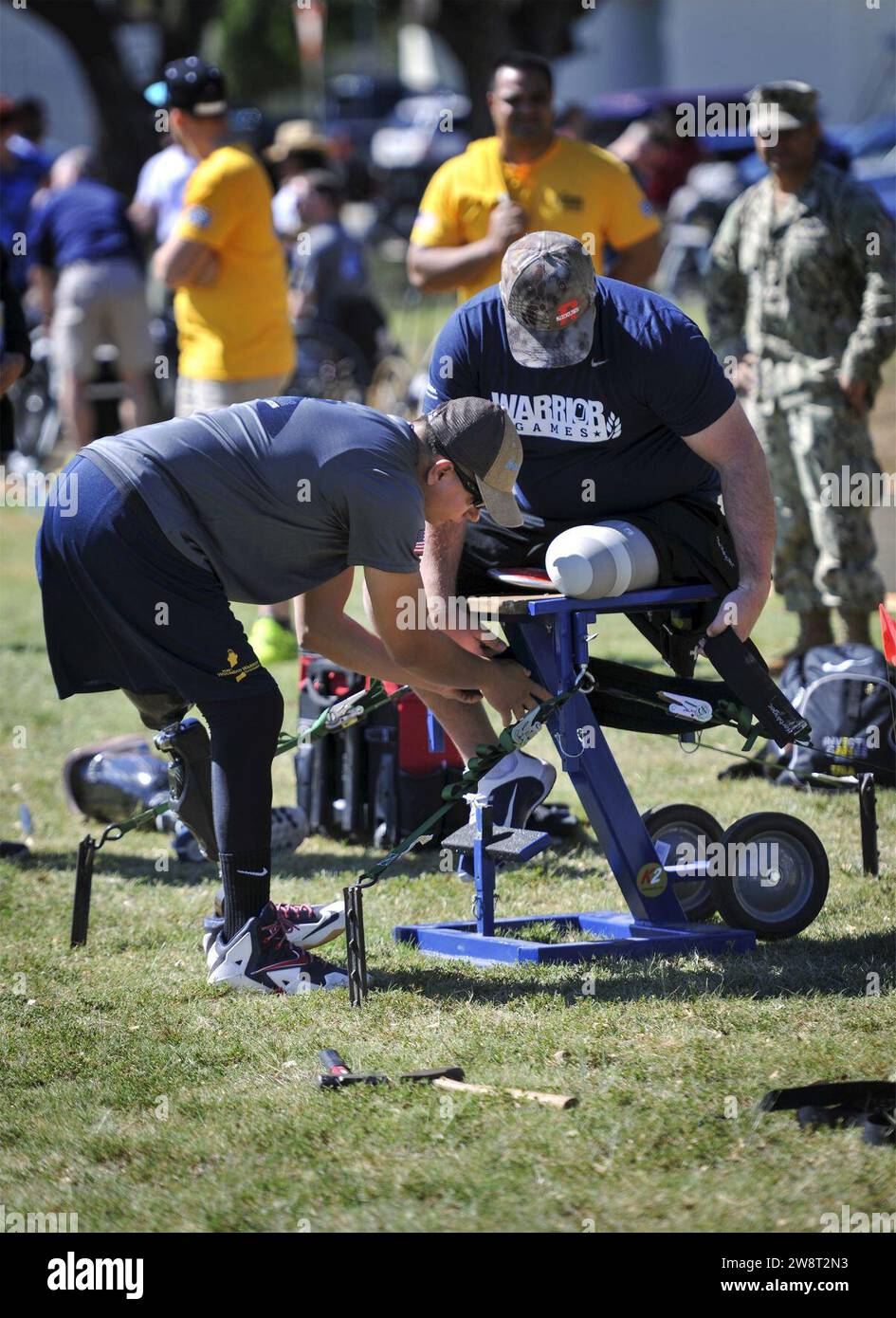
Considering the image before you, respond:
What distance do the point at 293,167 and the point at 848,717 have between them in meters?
10.0

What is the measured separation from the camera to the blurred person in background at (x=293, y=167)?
1448cm

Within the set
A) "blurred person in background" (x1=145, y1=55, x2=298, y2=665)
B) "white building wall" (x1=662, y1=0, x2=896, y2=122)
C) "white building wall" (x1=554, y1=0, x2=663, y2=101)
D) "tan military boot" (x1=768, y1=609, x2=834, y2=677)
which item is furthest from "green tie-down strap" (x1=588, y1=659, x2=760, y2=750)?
"white building wall" (x1=554, y1=0, x2=663, y2=101)

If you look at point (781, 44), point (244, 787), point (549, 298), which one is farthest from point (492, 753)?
point (781, 44)

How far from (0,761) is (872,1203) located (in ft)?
17.1

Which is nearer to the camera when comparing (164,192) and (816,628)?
(816,628)

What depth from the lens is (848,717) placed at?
21.1 ft

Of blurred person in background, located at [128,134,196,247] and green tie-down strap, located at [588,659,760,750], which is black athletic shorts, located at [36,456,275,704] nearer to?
green tie-down strap, located at [588,659,760,750]

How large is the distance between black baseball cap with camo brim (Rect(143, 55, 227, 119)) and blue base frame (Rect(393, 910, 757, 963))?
460cm

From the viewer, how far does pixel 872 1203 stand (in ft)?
11.0

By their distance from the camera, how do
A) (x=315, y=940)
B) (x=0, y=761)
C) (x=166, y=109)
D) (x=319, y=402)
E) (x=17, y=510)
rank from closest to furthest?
(x=319, y=402), (x=315, y=940), (x=0, y=761), (x=166, y=109), (x=17, y=510)

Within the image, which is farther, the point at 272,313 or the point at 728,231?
the point at 272,313

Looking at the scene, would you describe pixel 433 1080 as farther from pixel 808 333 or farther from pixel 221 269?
pixel 221 269
